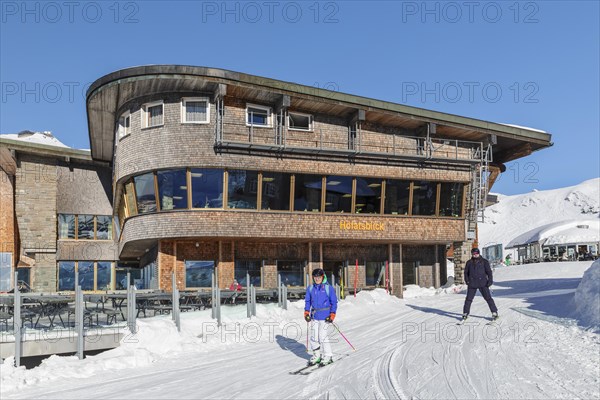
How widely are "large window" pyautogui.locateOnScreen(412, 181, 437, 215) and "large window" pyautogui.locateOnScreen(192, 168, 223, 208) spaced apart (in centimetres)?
903

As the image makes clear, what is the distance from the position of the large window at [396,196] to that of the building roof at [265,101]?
263 cm

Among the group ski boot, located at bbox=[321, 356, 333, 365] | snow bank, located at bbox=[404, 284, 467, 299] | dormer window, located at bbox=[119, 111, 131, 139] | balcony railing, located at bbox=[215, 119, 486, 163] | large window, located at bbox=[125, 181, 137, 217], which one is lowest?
snow bank, located at bbox=[404, 284, 467, 299]

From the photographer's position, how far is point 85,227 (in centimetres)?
3156

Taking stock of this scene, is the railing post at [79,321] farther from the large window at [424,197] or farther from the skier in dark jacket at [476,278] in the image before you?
the large window at [424,197]

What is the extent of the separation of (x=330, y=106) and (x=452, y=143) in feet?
23.1

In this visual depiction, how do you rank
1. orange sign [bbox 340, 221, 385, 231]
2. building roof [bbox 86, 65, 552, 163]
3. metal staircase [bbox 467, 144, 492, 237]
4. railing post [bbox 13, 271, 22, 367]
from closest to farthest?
railing post [bbox 13, 271, 22, 367] → building roof [bbox 86, 65, 552, 163] → orange sign [bbox 340, 221, 385, 231] → metal staircase [bbox 467, 144, 492, 237]

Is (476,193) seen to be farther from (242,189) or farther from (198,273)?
(198,273)

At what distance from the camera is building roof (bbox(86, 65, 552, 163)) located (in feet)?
73.7

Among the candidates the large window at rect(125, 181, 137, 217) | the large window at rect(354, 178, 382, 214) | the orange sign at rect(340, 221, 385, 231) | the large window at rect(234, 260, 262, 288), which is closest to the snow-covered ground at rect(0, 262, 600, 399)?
the large window at rect(234, 260, 262, 288)

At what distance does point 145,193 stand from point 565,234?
42576 mm

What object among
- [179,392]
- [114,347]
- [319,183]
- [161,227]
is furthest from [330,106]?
[179,392]

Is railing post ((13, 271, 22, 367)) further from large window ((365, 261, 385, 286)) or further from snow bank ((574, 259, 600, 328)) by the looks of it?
large window ((365, 261, 385, 286))

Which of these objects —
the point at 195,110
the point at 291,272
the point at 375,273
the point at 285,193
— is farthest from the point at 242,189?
the point at 375,273

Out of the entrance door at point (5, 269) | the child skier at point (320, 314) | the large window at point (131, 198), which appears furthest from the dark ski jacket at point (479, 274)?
the entrance door at point (5, 269)
